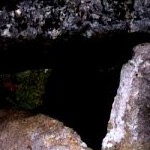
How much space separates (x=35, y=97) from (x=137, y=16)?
1.21m

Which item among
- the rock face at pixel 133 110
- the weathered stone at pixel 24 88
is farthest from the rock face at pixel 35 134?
the weathered stone at pixel 24 88

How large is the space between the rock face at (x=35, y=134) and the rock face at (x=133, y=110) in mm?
147

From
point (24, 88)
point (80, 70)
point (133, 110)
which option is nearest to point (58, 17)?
point (133, 110)

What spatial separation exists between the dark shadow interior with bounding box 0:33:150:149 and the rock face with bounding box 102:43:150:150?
83 millimetres

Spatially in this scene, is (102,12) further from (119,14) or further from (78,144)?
(78,144)

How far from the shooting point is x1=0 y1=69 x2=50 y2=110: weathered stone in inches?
96.6

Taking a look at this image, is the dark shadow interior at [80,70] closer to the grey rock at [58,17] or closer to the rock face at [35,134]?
the grey rock at [58,17]

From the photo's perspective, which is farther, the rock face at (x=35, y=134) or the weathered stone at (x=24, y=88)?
the weathered stone at (x=24, y=88)

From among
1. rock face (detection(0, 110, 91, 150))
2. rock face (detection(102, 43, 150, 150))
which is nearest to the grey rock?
rock face (detection(102, 43, 150, 150))

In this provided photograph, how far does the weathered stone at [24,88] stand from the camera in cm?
245

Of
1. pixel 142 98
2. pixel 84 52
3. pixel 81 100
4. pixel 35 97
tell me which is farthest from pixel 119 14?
pixel 35 97

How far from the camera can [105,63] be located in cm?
175

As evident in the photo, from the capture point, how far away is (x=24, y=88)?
8.55ft

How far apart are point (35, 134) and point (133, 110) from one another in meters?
0.45
